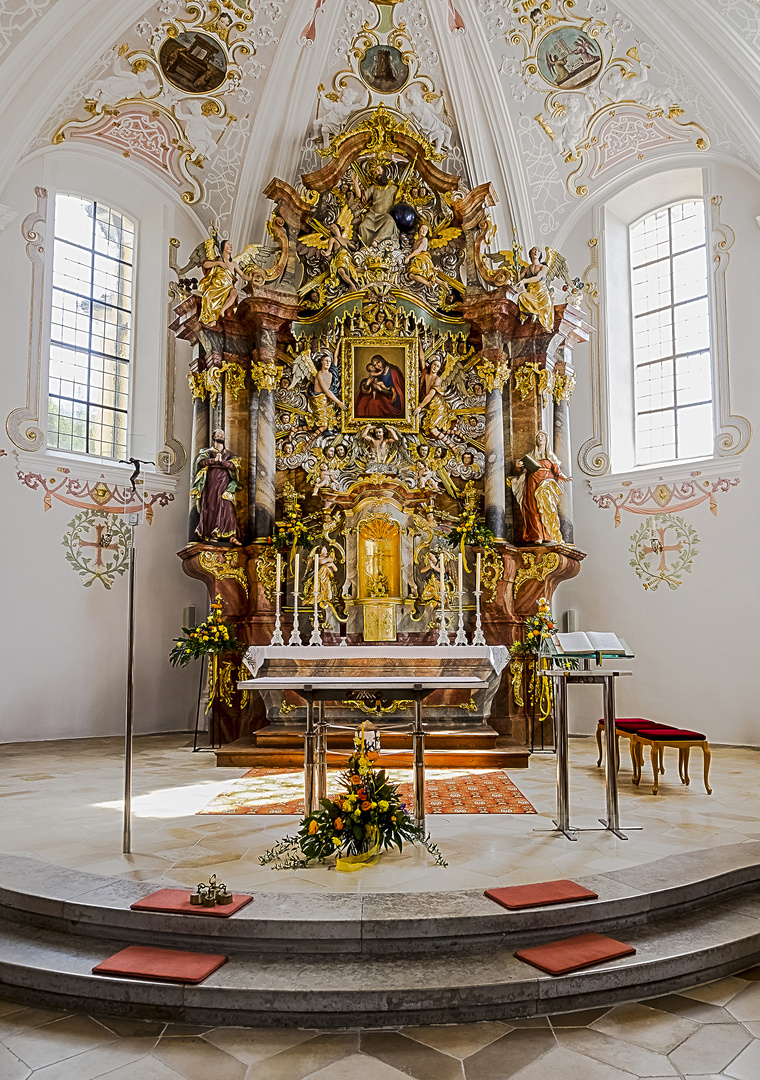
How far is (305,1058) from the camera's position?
335 centimetres

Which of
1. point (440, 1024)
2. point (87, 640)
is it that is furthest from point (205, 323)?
point (440, 1024)

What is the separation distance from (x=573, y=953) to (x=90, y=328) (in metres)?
11.4

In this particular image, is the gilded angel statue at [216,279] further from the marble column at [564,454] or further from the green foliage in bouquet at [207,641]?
the marble column at [564,454]

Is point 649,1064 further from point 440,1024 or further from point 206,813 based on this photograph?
point 206,813

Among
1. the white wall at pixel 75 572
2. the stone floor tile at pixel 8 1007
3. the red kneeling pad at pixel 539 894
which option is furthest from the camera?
the white wall at pixel 75 572

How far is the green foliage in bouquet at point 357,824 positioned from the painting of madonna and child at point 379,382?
722 centimetres

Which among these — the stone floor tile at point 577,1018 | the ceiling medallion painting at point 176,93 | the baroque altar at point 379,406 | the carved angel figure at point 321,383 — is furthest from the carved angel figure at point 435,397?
the stone floor tile at point 577,1018

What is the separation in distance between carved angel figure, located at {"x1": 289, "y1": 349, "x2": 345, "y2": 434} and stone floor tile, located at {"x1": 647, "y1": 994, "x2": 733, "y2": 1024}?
893 centimetres

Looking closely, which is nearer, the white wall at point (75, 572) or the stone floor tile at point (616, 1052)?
the stone floor tile at point (616, 1052)

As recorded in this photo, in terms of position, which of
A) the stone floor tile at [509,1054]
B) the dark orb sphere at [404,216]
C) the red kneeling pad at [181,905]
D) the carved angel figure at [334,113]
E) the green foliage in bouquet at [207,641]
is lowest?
the stone floor tile at [509,1054]

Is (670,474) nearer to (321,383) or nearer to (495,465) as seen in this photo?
(495,465)

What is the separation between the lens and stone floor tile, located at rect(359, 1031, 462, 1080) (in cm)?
323

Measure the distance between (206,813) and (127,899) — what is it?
2183 mm

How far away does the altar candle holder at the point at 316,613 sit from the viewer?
1032 cm
